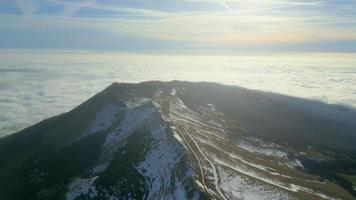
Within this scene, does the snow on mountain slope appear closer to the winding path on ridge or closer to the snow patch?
the snow patch

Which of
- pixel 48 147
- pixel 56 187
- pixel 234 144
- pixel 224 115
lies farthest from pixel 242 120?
pixel 56 187

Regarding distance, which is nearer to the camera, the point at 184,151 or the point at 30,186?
the point at 184,151

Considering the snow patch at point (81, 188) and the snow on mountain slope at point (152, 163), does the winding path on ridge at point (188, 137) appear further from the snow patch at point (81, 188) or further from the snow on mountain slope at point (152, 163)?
the snow patch at point (81, 188)

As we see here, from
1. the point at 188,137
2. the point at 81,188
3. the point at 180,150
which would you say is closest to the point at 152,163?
the point at 180,150

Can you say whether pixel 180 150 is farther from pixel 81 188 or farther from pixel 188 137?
pixel 81 188

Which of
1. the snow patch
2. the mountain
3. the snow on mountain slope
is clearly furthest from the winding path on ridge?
the snow patch

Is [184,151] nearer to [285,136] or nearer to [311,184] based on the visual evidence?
[311,184]

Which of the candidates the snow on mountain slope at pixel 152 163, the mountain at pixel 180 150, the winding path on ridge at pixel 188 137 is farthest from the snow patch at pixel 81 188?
the winding path on ridge at pixel 188 137

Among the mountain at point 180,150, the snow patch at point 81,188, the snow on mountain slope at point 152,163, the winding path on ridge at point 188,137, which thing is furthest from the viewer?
the snow patch at point 81,188
